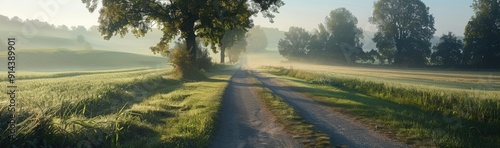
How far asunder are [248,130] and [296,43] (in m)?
116

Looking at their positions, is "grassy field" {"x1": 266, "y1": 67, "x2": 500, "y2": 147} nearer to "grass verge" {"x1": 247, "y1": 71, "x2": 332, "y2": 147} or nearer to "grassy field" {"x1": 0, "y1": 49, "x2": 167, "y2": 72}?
"grass verge" {"x1": 247, "y1": 71, "x2": 332, "y2": 147}

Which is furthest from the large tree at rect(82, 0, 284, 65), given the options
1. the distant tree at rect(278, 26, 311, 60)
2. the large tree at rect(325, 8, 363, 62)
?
the distant tree at rect(278, 26, 311, 60)

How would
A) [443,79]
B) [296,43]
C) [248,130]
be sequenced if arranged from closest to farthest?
[248,130] → [443,79] → [296,43]

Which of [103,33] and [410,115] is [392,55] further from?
[410,115]

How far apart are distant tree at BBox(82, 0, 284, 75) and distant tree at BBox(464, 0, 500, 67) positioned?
1933 inches

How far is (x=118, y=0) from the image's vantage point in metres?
34.2

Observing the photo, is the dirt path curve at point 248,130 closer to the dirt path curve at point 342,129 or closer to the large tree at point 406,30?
the dirt path curve at point 342,129

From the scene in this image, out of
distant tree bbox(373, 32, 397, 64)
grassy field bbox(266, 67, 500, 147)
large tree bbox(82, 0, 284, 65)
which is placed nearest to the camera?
grassy field bbox(266, 67, 500, 147)

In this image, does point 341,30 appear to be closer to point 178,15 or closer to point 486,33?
point 486,33

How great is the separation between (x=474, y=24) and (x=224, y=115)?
71016 millimetres

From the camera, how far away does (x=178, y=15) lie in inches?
1464

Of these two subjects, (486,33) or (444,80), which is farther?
(486,33)

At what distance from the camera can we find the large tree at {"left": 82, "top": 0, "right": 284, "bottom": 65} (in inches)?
1353

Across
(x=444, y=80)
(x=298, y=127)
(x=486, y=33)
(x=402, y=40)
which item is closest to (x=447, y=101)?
(x=298, y=127)
